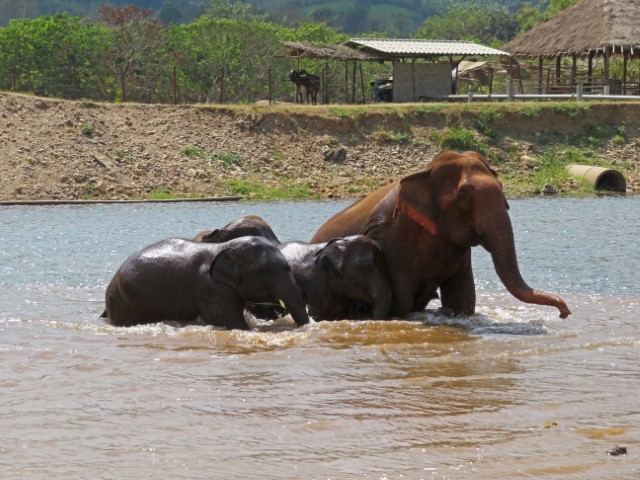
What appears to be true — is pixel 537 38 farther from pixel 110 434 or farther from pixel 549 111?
pixel 110 434

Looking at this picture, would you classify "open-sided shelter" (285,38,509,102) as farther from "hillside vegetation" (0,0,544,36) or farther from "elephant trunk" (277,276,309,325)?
"hillside vegetation" (0,0,544,36)

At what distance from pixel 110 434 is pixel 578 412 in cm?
270

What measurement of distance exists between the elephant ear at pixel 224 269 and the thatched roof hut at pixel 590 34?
35537 mm

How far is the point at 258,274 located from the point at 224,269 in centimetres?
29

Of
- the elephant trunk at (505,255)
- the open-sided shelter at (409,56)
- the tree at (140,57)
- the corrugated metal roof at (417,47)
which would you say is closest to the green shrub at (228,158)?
the open-sided shelter at (409,56)

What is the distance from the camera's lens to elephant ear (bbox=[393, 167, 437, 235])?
11.0 metres

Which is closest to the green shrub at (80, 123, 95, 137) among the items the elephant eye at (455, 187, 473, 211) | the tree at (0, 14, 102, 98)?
the tree at (0, 14, 102, 98)

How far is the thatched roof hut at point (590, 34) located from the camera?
4447 cm

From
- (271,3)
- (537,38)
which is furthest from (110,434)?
(271,3)

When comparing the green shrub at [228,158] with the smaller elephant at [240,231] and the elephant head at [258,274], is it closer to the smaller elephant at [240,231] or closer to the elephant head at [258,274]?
the smaller elephant at [240,231]

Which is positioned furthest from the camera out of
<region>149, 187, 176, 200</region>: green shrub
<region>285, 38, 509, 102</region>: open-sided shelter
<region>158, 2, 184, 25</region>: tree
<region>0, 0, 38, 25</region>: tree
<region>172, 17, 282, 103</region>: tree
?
<region>158, 2, 184, 25</region>: tree

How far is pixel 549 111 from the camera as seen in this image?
41125 millimetres

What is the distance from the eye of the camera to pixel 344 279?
36.8 ft

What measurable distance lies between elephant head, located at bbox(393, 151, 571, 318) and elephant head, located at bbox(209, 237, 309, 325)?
4.06 ft
